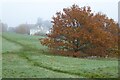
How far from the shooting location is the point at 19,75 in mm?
17922

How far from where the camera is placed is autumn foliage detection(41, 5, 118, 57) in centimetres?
3662

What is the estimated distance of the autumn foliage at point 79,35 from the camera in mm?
36625

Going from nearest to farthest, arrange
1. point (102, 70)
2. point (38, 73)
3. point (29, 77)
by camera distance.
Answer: point (29, 77) → point (38, 73) → point (102, 70)

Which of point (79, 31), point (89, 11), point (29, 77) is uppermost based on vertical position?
point (89, 11)

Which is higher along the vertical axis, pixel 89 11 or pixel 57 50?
pixel 89 11

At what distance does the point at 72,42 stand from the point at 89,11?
431 cm

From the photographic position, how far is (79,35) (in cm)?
3628

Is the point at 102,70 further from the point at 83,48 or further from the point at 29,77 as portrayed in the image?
the point at 83,48

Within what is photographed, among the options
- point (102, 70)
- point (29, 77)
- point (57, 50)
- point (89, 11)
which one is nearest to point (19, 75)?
point (29, 77)

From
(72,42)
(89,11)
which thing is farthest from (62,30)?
(89,11)

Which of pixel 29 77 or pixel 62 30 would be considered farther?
pixel 62 30

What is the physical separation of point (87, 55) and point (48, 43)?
15.6 ft

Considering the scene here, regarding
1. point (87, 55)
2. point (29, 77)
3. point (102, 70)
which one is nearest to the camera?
point (29, 77)

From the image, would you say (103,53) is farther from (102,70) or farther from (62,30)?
(102,70)
